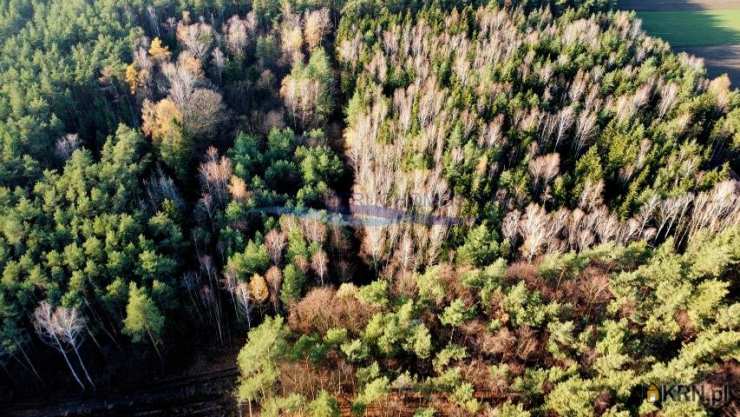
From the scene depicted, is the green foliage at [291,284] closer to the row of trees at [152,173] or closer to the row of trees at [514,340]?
the row of trees at [152,173]

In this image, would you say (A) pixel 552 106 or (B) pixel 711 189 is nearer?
(B) pixel 711 189

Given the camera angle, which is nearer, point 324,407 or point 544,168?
point 324,407

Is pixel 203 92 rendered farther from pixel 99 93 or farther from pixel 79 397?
pixel 79 397

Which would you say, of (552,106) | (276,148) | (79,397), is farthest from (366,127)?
(79,397)

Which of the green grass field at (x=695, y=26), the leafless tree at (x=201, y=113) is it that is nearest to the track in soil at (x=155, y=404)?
the leafless tree at (x=201, y=113)

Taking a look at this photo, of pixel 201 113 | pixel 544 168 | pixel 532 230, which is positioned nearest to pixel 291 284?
pixel 532 230

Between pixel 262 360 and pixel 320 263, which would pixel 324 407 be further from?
pixel 320 263

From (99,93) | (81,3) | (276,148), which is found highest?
(81,3)
